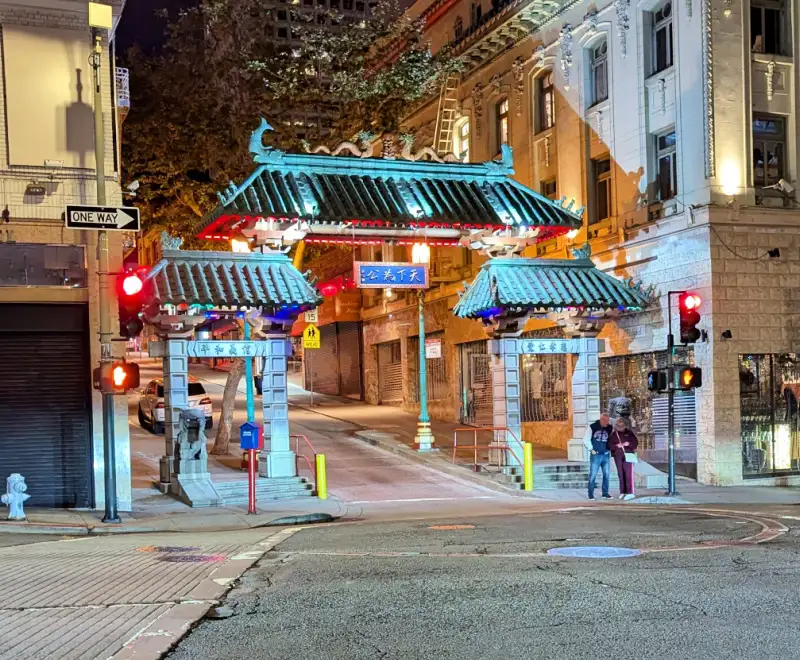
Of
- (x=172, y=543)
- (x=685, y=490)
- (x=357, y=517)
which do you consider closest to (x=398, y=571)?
(x=172, y=543)

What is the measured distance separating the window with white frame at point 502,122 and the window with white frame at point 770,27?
395 inches

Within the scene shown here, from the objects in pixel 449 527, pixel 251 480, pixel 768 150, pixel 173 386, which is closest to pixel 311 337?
pixel 173 386

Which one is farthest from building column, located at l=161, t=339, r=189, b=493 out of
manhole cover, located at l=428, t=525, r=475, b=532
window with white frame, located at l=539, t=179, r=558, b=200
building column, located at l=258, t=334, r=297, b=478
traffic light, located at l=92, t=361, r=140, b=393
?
window with white frame, located at l=539, t=179, r=558, b=200

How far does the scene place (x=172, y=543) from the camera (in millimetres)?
13656

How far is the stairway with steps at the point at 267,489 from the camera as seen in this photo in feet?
66.0

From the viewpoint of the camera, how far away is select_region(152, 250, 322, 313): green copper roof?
19.6 m

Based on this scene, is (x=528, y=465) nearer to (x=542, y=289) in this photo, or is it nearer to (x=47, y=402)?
(x=542, y=289)

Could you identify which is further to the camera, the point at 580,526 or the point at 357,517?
the point at 357,517

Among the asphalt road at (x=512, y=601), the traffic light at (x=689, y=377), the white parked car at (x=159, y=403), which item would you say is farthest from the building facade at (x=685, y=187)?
the asphalt road at (x=512, y=601)

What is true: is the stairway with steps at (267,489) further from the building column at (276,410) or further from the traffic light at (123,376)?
the traffic light at (123,376)

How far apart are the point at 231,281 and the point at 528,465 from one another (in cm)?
758

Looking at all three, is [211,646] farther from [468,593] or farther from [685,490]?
[685,490]

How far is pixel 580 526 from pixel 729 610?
6.30m

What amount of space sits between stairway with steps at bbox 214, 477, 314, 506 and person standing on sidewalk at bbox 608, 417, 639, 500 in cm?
649
